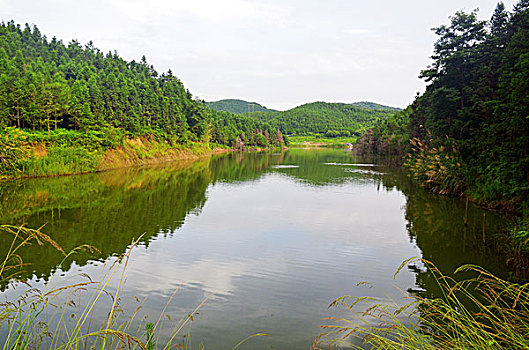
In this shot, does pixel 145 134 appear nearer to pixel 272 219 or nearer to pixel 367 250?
pixel 272 219

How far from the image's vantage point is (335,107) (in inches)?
7726

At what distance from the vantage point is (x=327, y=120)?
552 ft

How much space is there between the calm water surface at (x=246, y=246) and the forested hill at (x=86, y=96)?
1105 cm

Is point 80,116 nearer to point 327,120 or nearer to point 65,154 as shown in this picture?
point 65,154

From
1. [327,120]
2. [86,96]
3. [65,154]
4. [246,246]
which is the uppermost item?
[327,120]

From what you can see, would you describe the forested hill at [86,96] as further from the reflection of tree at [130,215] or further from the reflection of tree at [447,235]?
the reflection of tree at [447,235]

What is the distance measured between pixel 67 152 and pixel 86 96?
555 inches

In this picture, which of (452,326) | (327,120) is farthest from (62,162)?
(327,120)

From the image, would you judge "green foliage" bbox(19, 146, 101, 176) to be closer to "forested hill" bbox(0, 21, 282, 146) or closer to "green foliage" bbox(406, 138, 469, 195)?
"forested hill" bbox(0, 21, 282, 146)

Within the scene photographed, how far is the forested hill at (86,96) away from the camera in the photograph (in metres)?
32.1

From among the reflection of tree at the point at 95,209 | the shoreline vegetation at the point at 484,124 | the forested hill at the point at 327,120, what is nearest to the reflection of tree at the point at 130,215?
the reflection of tree at the point at 95,209

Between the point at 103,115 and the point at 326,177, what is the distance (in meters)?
24.6

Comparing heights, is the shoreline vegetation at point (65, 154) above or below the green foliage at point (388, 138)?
below

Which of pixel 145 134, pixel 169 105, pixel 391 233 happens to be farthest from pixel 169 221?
pixel 169 105
